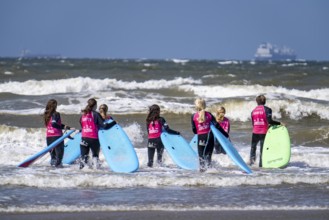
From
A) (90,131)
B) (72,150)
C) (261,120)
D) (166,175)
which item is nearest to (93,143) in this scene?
(90,131)

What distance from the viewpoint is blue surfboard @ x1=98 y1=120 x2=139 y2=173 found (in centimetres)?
949

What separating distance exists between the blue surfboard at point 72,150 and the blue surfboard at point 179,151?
1423mm

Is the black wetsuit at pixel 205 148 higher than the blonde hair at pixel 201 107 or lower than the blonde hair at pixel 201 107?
lower

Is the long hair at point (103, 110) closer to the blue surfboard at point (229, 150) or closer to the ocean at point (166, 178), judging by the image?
the ocean at point (166, 178)

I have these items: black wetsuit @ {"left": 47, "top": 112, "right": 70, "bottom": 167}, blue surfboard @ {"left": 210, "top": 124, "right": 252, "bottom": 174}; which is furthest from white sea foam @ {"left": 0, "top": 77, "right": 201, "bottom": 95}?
blue surfboard @ {"left": 210, "top": 124, "right": 252, "bottom": 174}

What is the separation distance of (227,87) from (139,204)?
72.6ft

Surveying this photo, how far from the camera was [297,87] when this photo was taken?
97.9 ft

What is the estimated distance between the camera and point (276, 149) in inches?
413
